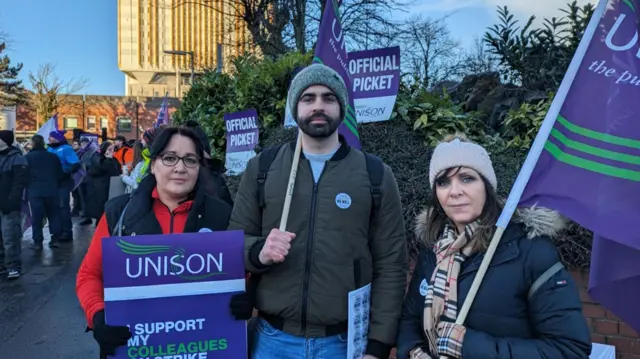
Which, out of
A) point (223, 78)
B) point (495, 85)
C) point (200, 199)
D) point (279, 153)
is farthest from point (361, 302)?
point (223, 78)

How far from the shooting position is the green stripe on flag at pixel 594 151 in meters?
1.96

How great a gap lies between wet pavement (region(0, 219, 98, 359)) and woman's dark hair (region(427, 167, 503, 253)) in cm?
394


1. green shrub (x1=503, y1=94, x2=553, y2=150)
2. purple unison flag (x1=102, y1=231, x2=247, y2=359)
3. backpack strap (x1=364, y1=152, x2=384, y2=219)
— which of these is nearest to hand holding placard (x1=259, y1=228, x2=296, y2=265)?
purple unison flag (x1=102, y1=231, x2=247, y2=359)

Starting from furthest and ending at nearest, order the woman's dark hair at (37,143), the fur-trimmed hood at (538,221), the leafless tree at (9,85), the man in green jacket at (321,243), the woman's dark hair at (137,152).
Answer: the leafless tree at (9,85)
the woman's dark hair at (37,143)
the woman's dark hair at (137,152)
the man in green jacket at (321,243)
the fur-trimmed hood at (538,221)

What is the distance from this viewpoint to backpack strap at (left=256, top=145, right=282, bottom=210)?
2.49 metres

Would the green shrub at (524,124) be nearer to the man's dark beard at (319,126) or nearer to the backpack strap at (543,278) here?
the man's dark beard at (319,126)

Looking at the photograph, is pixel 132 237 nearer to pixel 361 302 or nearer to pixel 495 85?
pixel 361 302

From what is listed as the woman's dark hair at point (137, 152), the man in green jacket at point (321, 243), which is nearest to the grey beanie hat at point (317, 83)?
the man in green jacket at point (321, 243)

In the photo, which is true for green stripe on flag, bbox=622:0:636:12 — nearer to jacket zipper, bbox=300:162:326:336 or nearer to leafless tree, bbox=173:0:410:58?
jacket zipper, bbox=300:162:326:336

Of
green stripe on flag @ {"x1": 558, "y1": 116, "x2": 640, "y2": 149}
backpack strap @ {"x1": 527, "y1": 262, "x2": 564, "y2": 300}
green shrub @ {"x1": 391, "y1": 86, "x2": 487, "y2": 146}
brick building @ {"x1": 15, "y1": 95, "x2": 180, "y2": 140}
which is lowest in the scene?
backpack strap @ {"x1": 527, "y1": 262, "x2": 564, "y2": 300}

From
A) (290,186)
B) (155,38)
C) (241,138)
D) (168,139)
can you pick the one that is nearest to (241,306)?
(290,186)

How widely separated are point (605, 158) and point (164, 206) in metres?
2.01

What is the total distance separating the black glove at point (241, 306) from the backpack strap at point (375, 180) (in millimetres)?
688

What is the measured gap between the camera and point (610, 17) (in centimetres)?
204
